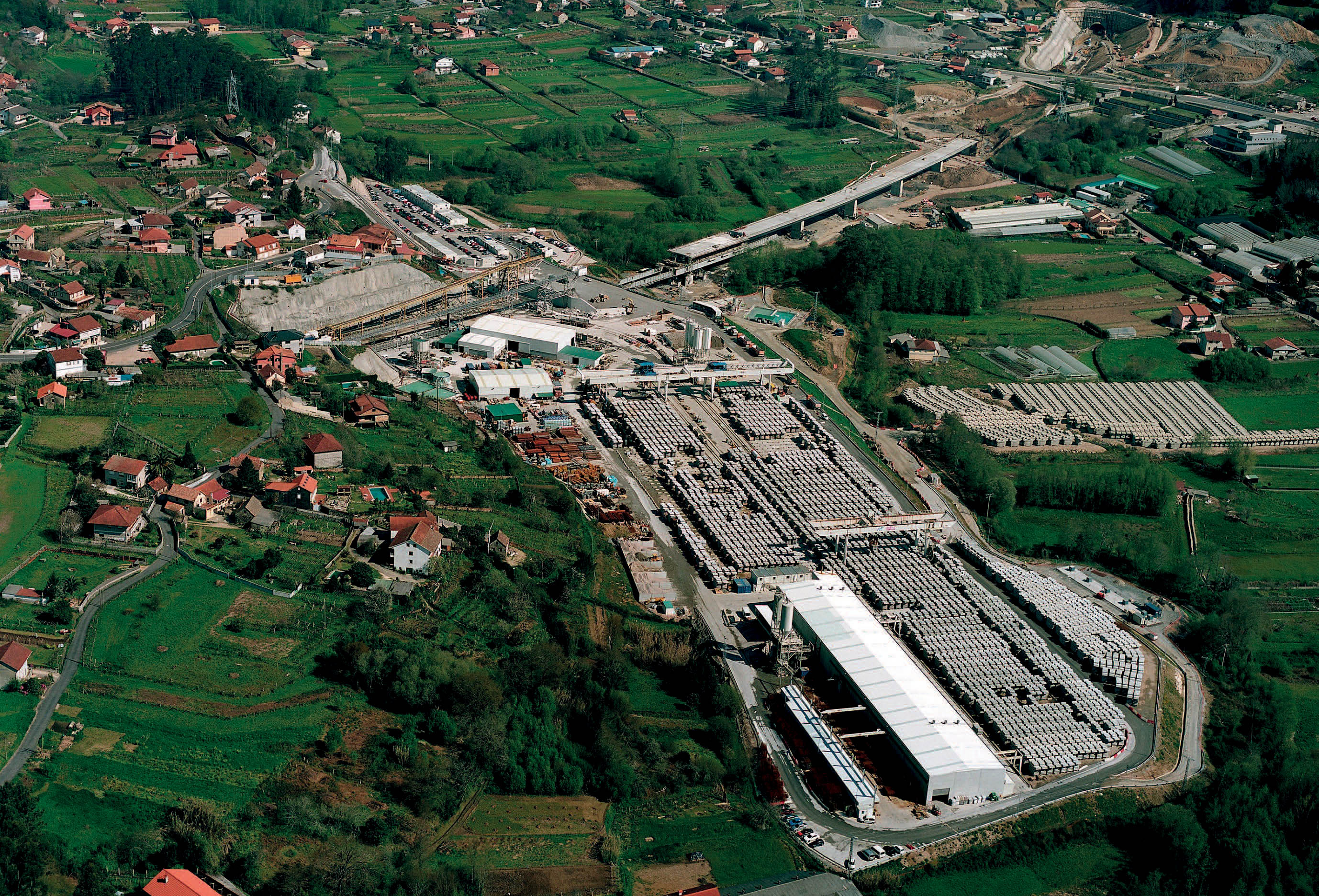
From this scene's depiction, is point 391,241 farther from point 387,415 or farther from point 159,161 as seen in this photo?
point 387,415

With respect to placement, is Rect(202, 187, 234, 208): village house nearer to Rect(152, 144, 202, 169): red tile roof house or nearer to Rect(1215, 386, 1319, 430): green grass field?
Rect(152, 144, 202, 169): red tile roof house

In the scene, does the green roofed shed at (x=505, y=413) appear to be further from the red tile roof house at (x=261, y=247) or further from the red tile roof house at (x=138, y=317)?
the red tile roof house at (x=261, y=247)

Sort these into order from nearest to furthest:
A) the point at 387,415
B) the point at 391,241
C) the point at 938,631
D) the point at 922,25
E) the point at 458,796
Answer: the point at 458,796 < the point at 938,631 < the point at 387,415 < the point at 391,241 < the point at 922,25

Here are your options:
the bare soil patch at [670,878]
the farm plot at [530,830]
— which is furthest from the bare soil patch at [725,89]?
the bare soil patch at [670,878]

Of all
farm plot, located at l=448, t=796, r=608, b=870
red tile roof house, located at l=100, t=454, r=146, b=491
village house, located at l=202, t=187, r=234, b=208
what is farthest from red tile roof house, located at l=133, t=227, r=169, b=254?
farm plot, located at l=448, t=796, r=608, b=870

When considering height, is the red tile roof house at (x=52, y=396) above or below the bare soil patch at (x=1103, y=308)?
below

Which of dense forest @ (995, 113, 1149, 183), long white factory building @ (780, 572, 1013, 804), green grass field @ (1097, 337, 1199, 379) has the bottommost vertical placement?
long white factory building @ (780, 572, 1013, 804)

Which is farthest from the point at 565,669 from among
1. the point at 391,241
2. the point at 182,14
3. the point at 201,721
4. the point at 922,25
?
the point at 922,25
